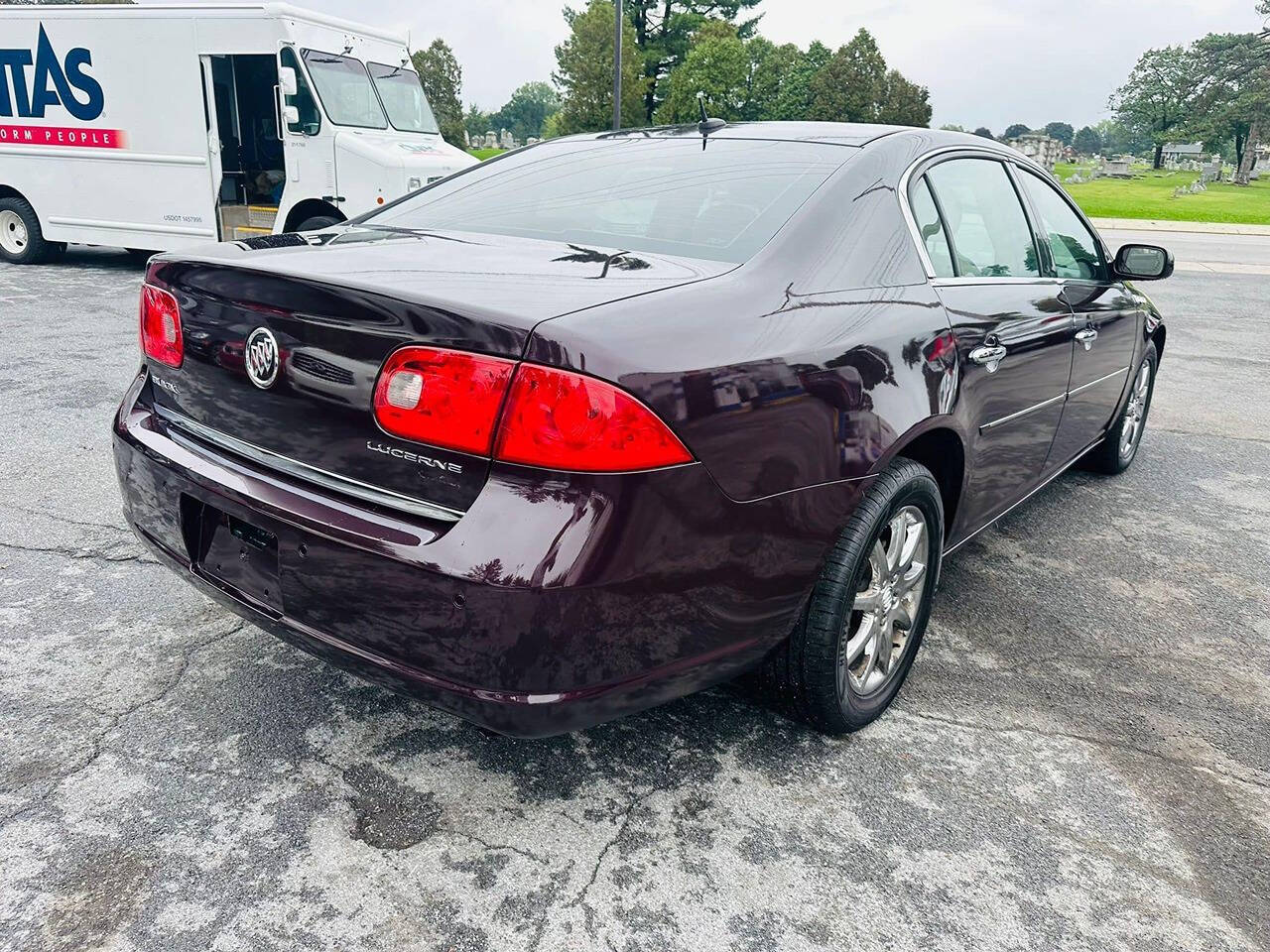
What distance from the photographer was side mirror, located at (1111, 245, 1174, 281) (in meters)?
4.04

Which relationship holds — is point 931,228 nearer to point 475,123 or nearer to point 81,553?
point 81,553

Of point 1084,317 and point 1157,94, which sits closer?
point 1084,317

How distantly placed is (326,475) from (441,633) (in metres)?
0.43

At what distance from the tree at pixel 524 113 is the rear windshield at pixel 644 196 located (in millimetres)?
133194

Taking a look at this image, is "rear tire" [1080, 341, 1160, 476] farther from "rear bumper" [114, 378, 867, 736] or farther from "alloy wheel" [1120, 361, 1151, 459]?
"rear bumper" [114, 378, 867, 736]

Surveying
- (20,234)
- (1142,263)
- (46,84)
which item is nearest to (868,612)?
(1142,263)

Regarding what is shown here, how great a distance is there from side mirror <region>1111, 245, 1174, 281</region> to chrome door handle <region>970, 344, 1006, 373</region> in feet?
4.90

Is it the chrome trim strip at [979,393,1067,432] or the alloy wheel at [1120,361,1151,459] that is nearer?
the chrome trim strip at [979,393,1067,432]

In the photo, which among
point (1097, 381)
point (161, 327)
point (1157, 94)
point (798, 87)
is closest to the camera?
point (161, 327)

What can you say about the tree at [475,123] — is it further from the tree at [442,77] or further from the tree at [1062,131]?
the tree at [1062,131]

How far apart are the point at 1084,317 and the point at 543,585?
2.73 metres

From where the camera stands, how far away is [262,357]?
212 cm

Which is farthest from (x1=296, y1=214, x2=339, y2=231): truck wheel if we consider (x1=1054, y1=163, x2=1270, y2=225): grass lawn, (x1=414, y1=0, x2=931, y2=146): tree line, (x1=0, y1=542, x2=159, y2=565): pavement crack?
(x1=414, y1=0, x2=931, y2=146): tree line

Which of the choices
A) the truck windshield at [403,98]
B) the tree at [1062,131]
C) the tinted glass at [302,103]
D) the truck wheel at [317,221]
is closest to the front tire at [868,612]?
the truck wheel at [317,221]
